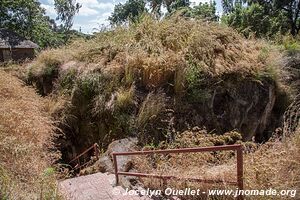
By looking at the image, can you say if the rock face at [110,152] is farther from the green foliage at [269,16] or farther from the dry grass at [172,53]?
the green foliage at [269,16]

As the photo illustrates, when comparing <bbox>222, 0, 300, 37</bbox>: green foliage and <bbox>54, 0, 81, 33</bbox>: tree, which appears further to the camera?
<bbox>54, 0, 81, 33</bbox>: tree

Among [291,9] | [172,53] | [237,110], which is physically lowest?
[237,110]

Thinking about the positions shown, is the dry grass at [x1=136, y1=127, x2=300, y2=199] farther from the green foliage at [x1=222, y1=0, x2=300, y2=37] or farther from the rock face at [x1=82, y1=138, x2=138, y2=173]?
the green foliage at [x1=222, y1=0, x2=300, y2=37]

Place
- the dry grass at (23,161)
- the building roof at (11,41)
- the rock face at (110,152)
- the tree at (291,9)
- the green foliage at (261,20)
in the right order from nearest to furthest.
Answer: the dry grass at (23,161) → the rock face at (110,152) → the green foliage at (261,20) → the tree at (291,9) → the building roof at (11,41)

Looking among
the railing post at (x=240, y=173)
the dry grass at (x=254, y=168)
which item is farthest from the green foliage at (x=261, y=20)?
the railing post at (x=240, y=173)

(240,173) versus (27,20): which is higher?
(27,20)

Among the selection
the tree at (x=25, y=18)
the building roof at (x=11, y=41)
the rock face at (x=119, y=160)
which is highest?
the tree at (x=25, y=18)

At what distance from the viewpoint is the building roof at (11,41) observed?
24611mm

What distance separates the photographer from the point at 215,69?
865 cm

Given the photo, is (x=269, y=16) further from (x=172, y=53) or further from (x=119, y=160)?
(x=119, y=160)

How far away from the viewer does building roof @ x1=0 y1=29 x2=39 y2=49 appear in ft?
80.7

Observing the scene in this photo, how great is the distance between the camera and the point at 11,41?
25.1 m

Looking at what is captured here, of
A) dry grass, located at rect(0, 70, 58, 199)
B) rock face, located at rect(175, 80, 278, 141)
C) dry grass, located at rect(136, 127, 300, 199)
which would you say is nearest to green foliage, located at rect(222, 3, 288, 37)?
rock face, located at rect(175, 80, 278, 141)

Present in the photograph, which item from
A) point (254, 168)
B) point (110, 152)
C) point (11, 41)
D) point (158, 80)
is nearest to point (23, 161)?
point (110, 152)
